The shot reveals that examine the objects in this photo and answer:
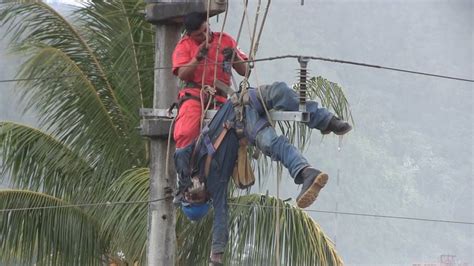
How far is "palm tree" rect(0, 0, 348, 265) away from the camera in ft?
39.1

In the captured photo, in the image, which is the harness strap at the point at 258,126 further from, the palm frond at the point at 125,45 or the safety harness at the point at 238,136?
the palm frond at the point at 125,45

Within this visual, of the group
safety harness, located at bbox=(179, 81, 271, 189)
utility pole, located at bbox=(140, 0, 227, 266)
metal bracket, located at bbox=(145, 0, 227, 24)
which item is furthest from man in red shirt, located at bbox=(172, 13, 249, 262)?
utility pole, located at bbox=(140, 0, 227, 266)

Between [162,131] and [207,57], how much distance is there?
1197mm

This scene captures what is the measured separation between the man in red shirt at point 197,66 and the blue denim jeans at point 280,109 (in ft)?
2.03

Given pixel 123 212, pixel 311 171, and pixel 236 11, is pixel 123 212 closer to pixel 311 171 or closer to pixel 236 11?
pixel 311 171

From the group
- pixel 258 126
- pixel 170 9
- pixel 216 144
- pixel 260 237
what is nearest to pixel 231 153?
pixel 216 144

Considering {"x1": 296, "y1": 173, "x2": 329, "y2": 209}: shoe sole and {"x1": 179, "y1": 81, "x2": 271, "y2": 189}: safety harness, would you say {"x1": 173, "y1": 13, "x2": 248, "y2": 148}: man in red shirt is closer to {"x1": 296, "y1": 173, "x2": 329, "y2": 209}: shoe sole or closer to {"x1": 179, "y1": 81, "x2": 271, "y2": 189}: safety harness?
{"x1": 179, "y1": 81, "x2": 271, "y2": 189}: safety harness

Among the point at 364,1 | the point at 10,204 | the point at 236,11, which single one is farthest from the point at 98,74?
the point at 364,1

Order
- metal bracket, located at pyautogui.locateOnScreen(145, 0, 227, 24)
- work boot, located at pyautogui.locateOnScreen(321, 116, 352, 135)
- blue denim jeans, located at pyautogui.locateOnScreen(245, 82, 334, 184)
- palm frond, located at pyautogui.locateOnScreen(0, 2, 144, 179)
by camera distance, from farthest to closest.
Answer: palm frond, located at pyautogui.locateOnScreen(0, 2, 144, 179) → metal bracket, located at pyautogui.locateOnScreen(145, 0, 227, 24) → work boot, located at pyautogui.locateOnScreen(321, 116, 352, 135) → blue denim jeans, located at pyautogui.locateOnScreen(245, 82, 334, 184)

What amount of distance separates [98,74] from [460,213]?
1059 inches

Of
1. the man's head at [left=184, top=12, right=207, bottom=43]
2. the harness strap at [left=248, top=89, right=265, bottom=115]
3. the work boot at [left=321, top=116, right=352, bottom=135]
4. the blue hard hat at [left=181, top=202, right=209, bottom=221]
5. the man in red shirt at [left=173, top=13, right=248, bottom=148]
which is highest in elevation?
the man's head at [left=184, top=12, right=207, bottom=43]

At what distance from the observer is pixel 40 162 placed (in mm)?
12453

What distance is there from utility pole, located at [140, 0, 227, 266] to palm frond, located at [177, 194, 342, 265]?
156 cm

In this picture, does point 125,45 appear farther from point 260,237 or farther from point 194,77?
point 194,77
